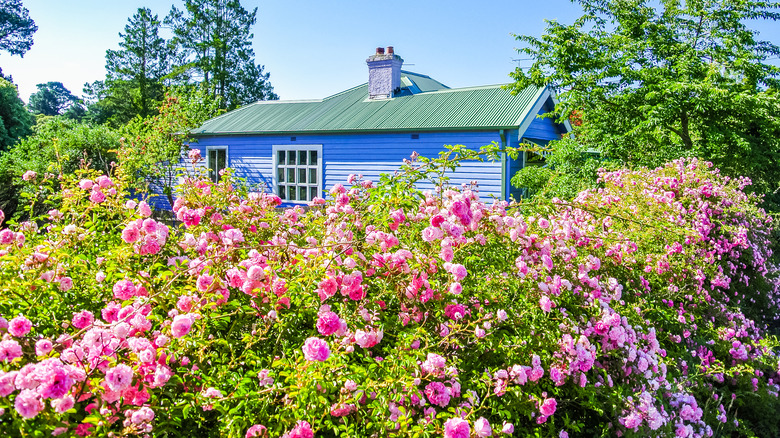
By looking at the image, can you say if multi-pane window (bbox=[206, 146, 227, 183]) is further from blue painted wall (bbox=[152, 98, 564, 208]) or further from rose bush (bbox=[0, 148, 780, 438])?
rose bush (bbox=[0, 148, 780, 438])

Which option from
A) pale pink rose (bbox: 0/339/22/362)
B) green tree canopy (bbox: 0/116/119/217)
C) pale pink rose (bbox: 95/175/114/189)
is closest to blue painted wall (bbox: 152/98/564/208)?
green tree canopy (bbox: 0/116/119/217)

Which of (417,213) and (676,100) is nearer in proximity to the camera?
(417,213)

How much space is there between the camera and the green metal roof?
11719 millimetres

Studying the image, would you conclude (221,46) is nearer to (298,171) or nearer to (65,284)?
(298,171)

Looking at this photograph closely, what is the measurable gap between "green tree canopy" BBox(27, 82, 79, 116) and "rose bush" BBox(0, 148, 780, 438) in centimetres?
7468

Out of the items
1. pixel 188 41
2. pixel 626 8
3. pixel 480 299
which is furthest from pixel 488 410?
pixel 188 41

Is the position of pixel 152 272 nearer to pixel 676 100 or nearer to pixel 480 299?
pixel 480 299

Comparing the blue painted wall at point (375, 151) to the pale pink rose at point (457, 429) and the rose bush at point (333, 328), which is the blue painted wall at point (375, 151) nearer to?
the rose bush at point (333, 328)

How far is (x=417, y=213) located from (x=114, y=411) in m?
1.69

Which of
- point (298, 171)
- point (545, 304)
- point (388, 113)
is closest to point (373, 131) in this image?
point (388, 113)

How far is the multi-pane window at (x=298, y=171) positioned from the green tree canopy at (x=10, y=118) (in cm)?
1494

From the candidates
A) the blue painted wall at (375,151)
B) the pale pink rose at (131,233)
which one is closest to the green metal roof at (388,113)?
the blue painted wall at (375,151)

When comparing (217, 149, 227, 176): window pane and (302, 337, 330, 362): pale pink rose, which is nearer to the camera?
(302, 337, 330, 362): pale pink rose

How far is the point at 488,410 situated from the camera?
2.07 metres
